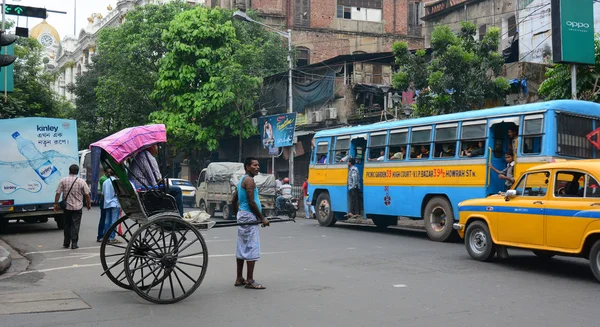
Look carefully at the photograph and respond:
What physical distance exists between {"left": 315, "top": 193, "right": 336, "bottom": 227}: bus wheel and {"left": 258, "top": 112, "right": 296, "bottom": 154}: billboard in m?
10.1

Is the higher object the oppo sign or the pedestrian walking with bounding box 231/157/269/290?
the oppo sign

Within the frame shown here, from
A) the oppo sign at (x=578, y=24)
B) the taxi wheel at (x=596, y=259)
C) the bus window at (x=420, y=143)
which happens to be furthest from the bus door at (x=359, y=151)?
the taxi wheel at (x=596, y=259)

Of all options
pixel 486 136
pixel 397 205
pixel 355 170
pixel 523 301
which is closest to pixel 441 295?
pixel 523 301

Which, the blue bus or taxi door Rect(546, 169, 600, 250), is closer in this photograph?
taxi door Rect(546, 169, 600, 250)

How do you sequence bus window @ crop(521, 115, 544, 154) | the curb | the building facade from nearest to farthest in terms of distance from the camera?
the curb, bus window @ crop(521, 115, 544, 154), the building facade

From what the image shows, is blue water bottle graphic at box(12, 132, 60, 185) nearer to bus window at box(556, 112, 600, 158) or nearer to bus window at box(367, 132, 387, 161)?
bus window at box(367, 132, 387, 161)

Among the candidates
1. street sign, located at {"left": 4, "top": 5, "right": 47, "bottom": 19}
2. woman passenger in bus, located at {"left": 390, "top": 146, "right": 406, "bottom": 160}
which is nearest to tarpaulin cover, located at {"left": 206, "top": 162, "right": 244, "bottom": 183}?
woman passenger in bus, located at {"left": 390, "top": 146, "right": 406, "bottom": 160}

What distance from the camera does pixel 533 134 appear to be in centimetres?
1266

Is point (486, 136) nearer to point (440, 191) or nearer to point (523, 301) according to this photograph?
point (440, 191)

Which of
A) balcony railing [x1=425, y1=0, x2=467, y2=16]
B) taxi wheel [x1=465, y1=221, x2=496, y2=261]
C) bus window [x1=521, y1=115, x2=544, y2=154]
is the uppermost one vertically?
balcony railing [x1=425, y1=0, x2=467, y2=16]

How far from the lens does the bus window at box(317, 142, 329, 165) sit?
19688 millimetres

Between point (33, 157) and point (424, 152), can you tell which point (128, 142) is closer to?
point (424, 152)

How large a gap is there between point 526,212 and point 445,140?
17.1 feet

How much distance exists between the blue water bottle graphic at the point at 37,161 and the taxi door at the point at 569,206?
14127 mm
